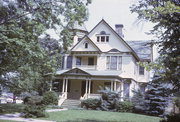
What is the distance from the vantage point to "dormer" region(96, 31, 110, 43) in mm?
30578

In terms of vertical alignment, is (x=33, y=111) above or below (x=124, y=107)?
above

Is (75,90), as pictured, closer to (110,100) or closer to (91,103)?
(91,103)

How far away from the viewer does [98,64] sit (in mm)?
29938

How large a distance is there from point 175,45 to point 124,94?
1880 cm

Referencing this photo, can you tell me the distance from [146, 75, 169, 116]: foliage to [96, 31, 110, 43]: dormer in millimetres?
10382

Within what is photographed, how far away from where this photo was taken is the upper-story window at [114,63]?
1148 inches

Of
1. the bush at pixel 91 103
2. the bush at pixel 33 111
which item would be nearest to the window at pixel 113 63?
the bush at pixel 91 103

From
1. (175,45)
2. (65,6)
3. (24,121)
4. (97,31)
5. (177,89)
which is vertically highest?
(97,31)

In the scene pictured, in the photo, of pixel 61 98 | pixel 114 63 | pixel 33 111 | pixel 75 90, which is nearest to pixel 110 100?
pixel 61 98

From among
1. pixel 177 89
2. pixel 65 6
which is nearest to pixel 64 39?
pixel 65 6

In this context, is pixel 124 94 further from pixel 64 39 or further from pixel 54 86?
pixel 64 39

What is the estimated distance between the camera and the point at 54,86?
3116cm

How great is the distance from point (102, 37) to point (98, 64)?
396 cm

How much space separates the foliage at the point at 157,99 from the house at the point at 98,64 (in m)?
5.56
